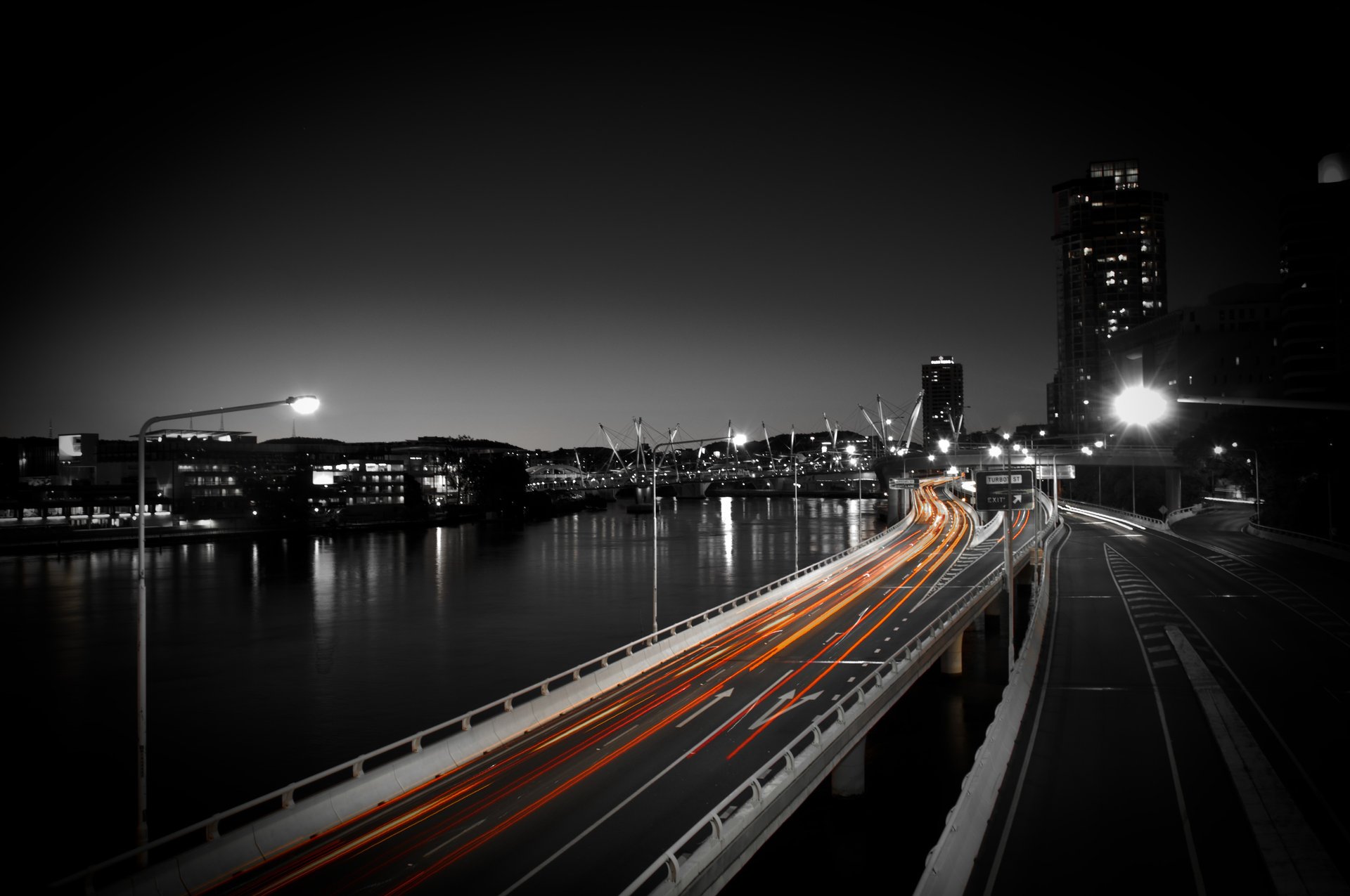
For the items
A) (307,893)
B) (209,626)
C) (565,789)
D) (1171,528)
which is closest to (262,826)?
(307,893)

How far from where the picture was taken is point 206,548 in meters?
113

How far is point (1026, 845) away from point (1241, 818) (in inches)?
173

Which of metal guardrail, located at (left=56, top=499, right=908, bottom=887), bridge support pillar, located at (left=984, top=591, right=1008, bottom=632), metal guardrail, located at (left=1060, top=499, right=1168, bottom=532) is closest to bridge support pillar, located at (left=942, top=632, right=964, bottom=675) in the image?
bridge support pillar, located at (left=984, top=591, right=1008, bottom=632)

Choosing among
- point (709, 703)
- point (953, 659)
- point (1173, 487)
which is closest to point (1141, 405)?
point (709, 703)

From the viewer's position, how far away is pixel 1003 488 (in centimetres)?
2928

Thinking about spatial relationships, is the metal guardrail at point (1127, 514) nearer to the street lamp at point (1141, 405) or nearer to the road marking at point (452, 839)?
the road marking at point (452, 839)

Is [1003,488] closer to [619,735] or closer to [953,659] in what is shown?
[953,659]

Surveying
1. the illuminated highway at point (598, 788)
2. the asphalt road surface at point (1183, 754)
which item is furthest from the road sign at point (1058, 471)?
the illuminated highway at point (598, 788)

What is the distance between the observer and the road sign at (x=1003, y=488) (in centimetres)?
2942

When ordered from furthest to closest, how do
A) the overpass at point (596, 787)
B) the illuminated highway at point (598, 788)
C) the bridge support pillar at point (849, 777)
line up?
the bridge support pillar at point (849, 777) → the illuminated highway at point (598, 788) → the overpass at point (596, 787)

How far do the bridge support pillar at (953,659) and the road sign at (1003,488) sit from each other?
10.4m

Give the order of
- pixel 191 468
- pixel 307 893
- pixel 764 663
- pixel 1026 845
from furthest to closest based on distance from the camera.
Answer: pixel 191 468 < pixel 764 663 < pixel 1026 845 < pixel 307 893

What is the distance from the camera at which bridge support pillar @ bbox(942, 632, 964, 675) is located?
39.3 m

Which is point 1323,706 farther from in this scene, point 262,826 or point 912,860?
point 262,826
